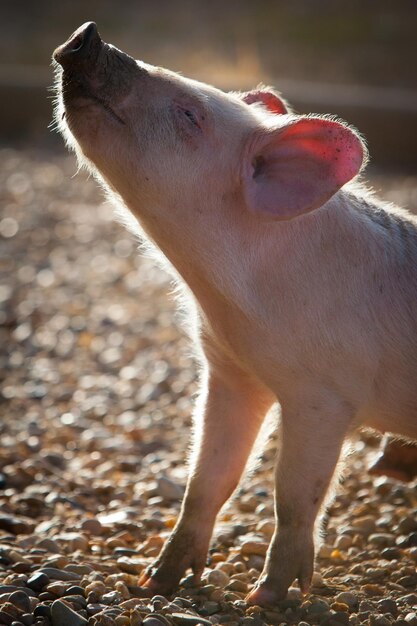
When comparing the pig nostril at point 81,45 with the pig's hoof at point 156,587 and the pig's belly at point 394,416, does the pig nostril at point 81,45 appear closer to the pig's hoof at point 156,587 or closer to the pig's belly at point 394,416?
the pig's belly at point 394,416

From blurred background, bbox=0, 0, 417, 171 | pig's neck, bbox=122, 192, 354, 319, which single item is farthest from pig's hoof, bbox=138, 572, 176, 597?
blurred background, bbox=0, 0, 417, 171

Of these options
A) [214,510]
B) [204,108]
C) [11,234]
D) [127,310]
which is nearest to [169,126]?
[204,108]

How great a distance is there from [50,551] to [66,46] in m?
1.67

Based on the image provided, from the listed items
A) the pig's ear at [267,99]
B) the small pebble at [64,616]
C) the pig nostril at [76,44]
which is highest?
the pig's ear at [267,99]

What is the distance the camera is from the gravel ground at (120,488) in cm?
324

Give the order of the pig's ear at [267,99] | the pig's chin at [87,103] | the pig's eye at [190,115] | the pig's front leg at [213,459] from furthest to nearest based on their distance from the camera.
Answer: the pig's ear at [267,99] < the pig's front leg at [213,459] < the pig's eye at [190,115] < the pig's chin at [87,103]

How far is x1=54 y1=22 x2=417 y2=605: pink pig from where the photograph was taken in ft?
10.3

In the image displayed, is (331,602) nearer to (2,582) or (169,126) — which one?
(2,582)

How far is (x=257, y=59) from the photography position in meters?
14.0

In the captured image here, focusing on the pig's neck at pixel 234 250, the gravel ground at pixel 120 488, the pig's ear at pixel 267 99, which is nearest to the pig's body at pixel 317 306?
the pig's neck at pixel 234 250

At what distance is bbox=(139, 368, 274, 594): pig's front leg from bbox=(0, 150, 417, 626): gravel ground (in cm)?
10

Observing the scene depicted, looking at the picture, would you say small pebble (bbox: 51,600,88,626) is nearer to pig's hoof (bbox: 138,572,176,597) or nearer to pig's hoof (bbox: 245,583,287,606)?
pig's hoof (bbox: 138,572,176,597)

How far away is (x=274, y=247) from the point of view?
129 inches

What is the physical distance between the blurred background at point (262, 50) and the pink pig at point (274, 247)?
307 inches
